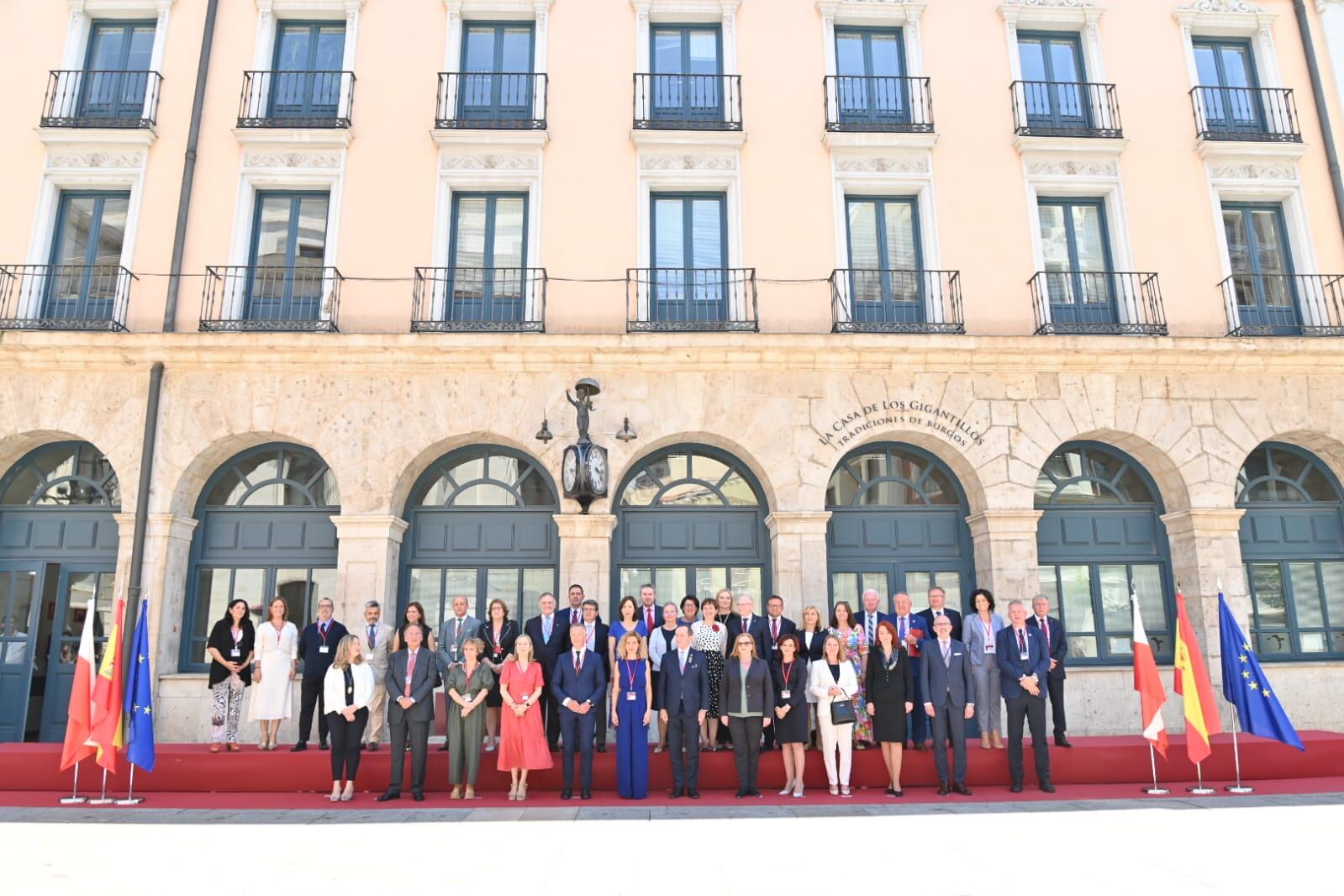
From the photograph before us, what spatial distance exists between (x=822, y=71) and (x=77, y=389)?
36.5ft

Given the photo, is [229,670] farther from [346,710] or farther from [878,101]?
[878,101]

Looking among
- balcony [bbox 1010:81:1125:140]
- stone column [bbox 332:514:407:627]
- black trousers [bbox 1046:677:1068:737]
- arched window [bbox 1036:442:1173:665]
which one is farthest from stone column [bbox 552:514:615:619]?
balcony [bbox 1010:81:1125:140]

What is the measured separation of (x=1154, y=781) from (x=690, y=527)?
5.99 m

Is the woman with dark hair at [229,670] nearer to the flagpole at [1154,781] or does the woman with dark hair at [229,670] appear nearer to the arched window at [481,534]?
the arched window at [481,534]

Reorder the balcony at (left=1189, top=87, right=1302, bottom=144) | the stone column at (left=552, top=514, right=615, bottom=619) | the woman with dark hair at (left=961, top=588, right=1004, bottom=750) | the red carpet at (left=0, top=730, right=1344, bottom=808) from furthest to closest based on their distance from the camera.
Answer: the balcony at (left=1189, top=87, right=1302, bottom=144), the stone column at (left=552, top=514, right=615, bottom=619), the woman with dark hair at (left=961, top=588, right=1004, bottom=750), the red carpet at (left=0, top=730, right=1344, bottom=808)

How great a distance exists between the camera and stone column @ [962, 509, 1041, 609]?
11.4m

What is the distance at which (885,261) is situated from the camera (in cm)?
1260

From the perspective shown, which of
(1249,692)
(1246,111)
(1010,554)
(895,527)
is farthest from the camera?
(1246,111)

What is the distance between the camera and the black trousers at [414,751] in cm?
852

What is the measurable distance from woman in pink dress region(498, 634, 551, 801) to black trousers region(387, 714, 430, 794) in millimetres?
762

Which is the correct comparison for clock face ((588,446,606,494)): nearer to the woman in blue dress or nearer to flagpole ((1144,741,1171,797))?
the woman in blue dress

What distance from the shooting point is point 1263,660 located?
1168cm

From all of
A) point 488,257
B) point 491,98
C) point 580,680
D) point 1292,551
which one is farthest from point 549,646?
point 1292,551

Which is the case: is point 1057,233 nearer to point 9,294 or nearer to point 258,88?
point 258,88
